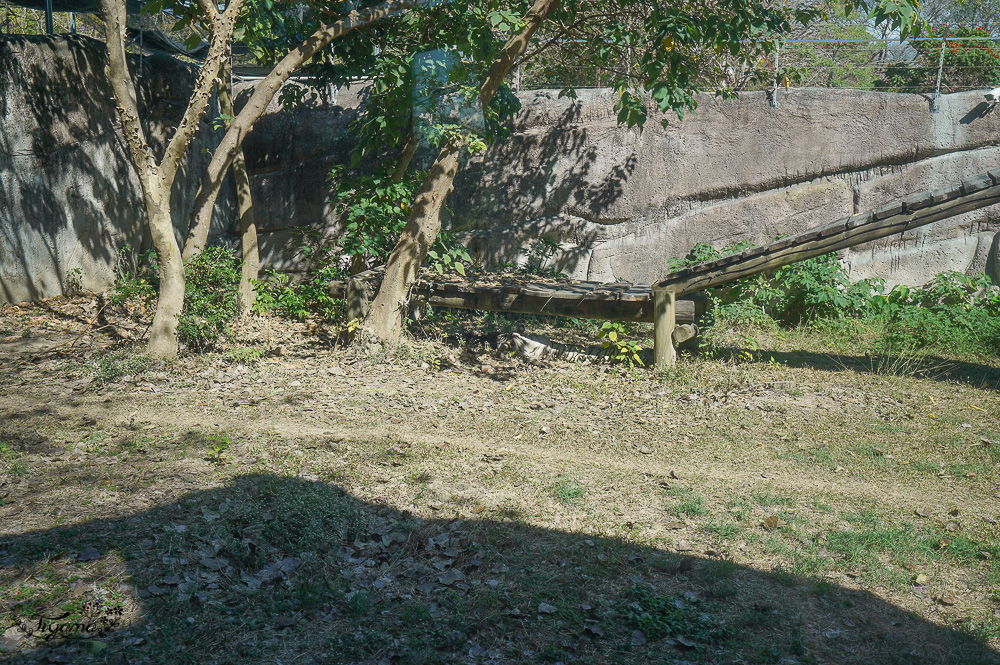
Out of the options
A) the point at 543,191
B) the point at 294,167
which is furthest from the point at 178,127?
the point at 543,191

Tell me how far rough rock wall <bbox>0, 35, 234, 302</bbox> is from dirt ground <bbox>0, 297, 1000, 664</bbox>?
1698 mm

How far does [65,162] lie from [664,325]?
23.4 ft

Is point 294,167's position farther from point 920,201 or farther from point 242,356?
point 920,201

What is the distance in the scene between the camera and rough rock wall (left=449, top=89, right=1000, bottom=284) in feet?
33.8

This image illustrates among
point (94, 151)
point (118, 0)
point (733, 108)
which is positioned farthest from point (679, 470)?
point (94, 151)

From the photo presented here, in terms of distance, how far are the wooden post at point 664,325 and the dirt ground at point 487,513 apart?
18cm

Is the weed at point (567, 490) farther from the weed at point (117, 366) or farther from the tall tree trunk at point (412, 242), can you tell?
the weed at point (117, 366)

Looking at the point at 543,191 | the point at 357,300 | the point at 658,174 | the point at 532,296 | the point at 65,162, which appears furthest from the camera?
the point at 543,191

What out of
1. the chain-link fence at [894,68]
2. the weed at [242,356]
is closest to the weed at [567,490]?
the weed at [242,356]

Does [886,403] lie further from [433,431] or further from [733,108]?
[733,108]

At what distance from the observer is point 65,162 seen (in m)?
8.88

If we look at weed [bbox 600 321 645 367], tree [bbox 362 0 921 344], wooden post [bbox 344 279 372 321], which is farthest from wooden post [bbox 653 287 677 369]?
wooden post [bbox 344 279 372 321]

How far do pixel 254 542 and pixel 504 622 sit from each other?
1.47 meters

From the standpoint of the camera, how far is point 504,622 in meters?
3.61
